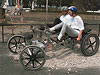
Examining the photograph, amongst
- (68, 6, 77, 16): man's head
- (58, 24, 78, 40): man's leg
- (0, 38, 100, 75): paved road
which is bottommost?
(0, 38, 100, 75): paved road

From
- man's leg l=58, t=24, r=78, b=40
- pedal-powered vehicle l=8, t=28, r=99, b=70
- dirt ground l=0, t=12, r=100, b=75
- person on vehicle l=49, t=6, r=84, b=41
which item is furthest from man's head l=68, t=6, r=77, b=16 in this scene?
dirt ground l=0, t=12, r=100, b=75

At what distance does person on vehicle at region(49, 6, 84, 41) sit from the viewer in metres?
4.58

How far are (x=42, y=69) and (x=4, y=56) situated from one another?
1.53 m

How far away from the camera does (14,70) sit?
3910 mm

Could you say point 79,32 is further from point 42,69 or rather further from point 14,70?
point 14,70

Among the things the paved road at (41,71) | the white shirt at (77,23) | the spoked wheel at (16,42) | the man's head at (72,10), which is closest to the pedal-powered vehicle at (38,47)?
the spoked wheel at (16,42)

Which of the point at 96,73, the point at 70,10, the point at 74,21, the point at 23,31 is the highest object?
the point at 70,10

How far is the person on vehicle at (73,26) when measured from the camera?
458 cm

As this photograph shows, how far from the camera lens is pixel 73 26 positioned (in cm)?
506

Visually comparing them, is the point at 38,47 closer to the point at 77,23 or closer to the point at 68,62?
the point at 68,62

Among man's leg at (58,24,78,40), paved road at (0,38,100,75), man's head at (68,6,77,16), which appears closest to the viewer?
paved road at (0,38,100,75)

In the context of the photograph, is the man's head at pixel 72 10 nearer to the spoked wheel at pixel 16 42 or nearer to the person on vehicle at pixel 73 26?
the person on vehicle at pixel 73 26

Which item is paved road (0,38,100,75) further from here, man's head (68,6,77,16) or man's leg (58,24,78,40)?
man's head (68,6,77,16)

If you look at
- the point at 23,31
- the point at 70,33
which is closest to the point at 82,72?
the point at 70,33
